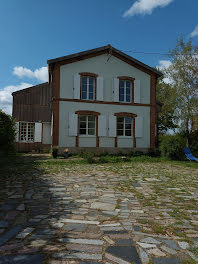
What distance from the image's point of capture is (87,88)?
43.8 feet

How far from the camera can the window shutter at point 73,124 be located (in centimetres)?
1273

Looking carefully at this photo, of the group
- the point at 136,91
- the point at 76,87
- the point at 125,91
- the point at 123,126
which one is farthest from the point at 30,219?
the point at 136,91

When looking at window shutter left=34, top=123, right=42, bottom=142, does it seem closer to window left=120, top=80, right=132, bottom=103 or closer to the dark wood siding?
the dark wood siding

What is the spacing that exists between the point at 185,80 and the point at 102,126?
383 inches

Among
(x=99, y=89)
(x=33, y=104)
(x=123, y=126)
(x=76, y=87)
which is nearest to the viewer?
(x=76, y=87)

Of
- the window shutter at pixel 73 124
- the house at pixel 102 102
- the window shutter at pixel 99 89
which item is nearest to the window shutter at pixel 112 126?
the house at pixel 102 102

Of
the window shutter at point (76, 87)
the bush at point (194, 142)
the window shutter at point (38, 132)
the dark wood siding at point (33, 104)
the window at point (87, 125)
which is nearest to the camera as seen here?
the window shutter at point (76, 87)

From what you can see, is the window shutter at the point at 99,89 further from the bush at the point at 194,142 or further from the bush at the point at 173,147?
the bush at the point at 194,142

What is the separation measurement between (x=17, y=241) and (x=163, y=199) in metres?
2.89

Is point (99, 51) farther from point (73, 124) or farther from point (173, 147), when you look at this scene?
point (173, 147)

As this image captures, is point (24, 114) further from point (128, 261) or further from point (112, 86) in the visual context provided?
point (128, 261)

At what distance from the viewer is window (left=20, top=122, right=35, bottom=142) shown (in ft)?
53.8

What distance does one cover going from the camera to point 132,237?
2375 millimetres

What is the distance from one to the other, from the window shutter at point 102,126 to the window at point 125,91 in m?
2.07
